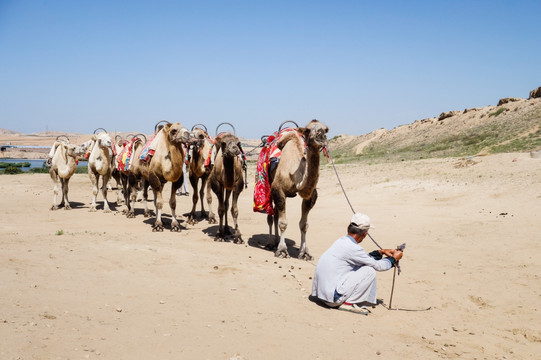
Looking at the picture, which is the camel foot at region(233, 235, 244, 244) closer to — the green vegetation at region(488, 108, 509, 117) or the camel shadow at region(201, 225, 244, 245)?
the camel shadow at region(201, 225, 244, 245)

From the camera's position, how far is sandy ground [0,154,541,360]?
455 cm

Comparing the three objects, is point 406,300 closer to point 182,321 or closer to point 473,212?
point 182,321

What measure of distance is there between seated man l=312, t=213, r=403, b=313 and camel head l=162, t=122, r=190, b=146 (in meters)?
5.93

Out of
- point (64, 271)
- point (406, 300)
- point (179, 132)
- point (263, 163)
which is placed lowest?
point (406, 300)

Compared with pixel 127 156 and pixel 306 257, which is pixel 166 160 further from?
pixel 306 257

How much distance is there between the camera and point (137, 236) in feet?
32.1

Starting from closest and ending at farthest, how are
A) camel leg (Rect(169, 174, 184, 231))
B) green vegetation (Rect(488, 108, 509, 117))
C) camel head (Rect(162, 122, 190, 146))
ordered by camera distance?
camel head (Rect(162, 122, 190, 146)) < camel leg (Rect(169, 174, 184, 231)) < green vegetation (Rect(488, 108, 509, 117))

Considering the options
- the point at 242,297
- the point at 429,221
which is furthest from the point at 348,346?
the point at 429,221

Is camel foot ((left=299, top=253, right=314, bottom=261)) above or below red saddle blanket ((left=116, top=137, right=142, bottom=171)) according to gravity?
below

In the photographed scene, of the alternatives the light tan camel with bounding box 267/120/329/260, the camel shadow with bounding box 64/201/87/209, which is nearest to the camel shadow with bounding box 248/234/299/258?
the light tan camel with bounding box 267/120/329/260

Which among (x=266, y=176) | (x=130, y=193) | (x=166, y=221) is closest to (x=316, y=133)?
(x=266, y=176)

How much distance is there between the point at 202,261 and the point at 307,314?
2.77m

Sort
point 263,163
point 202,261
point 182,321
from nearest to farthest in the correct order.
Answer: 1. point 182,321
2. point 202,261
3. point 263,163

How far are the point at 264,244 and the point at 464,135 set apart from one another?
4030cm
